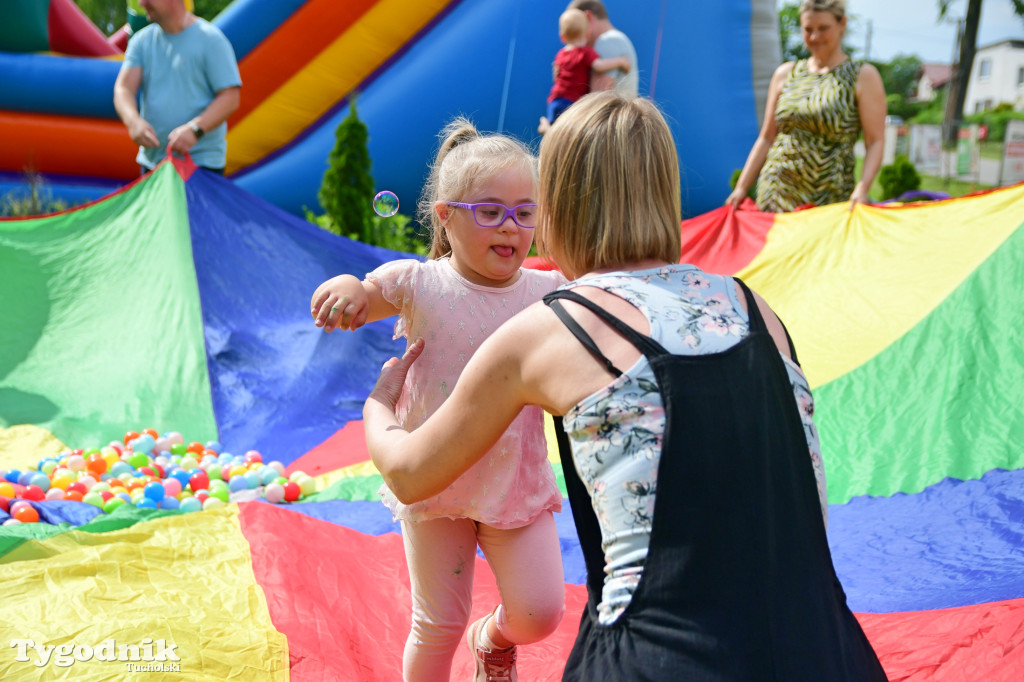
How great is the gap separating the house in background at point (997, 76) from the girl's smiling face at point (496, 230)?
170 ft

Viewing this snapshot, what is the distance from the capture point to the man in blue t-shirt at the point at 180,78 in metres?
4.23

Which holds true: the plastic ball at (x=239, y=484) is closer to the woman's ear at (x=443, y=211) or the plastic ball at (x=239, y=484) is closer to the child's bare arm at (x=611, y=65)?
the woman's ear at (x=443, y=211)

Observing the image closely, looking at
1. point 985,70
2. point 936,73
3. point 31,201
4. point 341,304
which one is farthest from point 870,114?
point 936,73

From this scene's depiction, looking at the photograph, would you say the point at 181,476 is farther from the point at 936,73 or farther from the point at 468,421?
the point at 936,73

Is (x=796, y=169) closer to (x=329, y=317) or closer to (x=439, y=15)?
(x=329, y=317)

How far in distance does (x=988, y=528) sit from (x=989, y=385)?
2.08 feet

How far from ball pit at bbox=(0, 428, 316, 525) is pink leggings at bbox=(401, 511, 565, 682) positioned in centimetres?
144

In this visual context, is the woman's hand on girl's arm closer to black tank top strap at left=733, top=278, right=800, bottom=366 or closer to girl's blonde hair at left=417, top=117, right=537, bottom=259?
black tank top strap at left=733, top=278, right=800, bottom=366

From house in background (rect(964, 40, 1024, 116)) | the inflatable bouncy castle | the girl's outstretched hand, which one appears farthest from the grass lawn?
house in background (rect(964, 40, 1024, 116))

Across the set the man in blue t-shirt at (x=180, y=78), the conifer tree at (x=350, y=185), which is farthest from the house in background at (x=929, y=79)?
the man in blue t-shirt at (x=180, y=78)

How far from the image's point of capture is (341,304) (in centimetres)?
163

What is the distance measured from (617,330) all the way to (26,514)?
2.05 m

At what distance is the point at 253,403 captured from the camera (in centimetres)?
374

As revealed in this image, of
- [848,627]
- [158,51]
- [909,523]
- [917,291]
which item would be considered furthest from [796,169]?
[848,627]
